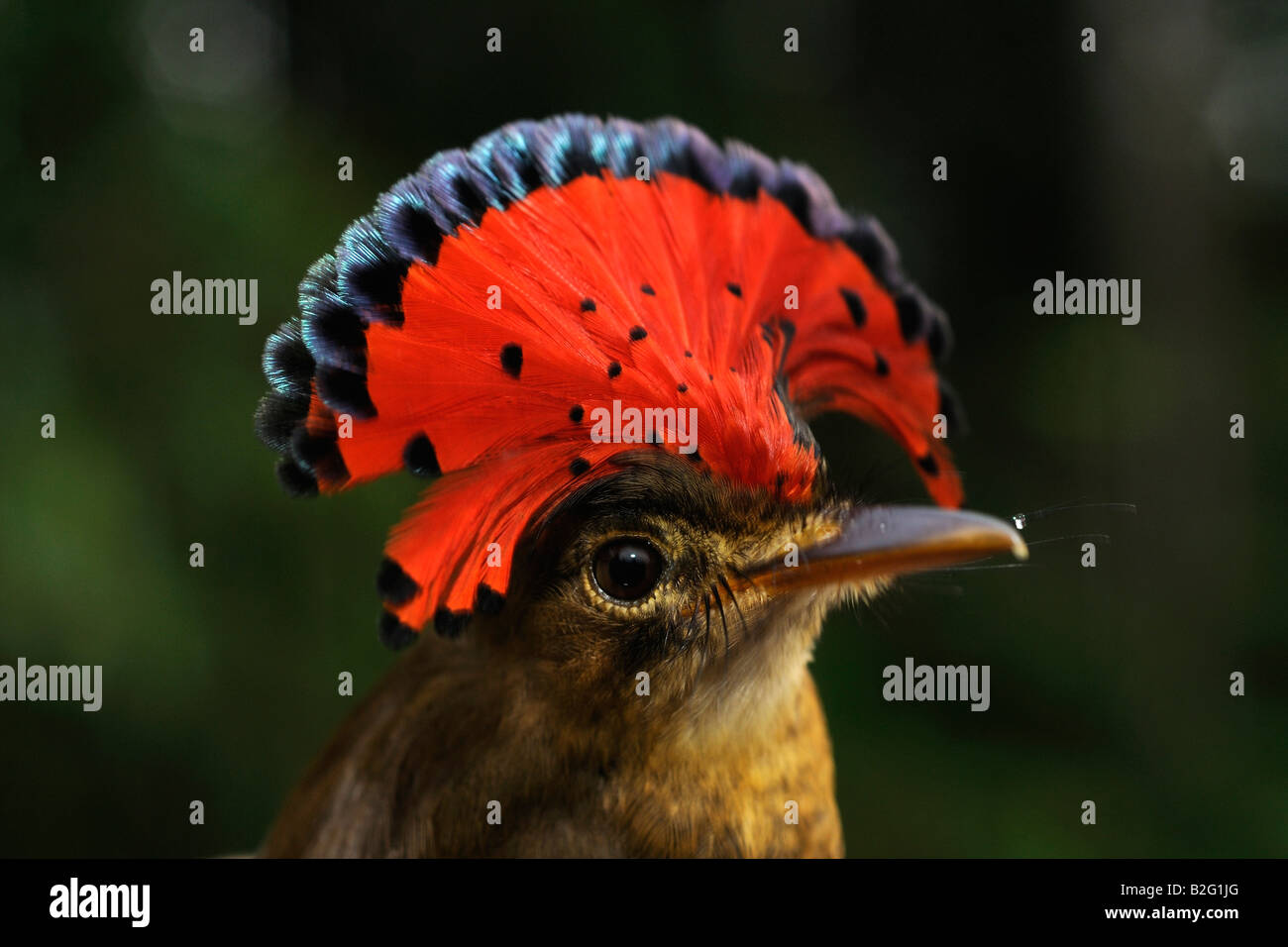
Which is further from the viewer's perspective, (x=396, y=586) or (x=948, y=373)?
(x=948, y=373)

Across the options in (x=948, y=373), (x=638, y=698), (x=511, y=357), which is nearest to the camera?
(x=511, y=357)

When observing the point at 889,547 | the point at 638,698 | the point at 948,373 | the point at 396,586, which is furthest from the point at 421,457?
the point at 948,373

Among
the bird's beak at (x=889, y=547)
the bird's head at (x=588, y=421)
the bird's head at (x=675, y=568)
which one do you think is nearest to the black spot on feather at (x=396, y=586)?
the bird's head at (x=588, y=421)

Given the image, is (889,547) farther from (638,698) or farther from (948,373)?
(948,373)

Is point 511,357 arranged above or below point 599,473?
above

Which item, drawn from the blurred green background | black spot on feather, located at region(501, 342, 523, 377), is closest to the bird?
black spot on feather, located at region(501, 342, 523, 377)

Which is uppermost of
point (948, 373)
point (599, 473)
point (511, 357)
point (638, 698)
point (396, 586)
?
point (948, 373)

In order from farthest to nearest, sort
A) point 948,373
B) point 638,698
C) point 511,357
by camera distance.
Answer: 1. point 948,373
2. point 638,698
3. point 511,357

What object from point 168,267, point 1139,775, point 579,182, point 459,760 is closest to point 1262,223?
point 1139,775
